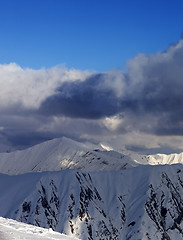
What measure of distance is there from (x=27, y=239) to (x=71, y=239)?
21.0 ft

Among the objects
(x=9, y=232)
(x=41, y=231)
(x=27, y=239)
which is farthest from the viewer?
(x=41, y=231)

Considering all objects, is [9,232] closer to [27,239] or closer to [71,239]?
[27,239]

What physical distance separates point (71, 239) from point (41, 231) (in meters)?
4.35

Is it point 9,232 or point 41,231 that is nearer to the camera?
point 9,232

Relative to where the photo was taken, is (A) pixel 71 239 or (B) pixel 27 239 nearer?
(B) pixel 27 239

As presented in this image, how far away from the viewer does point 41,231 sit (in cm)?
4475

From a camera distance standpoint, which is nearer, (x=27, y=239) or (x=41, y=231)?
(x=27, y=239)

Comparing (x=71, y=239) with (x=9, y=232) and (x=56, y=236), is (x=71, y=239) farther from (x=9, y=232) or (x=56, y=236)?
(x=9, y=232)

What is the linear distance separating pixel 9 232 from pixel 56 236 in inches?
223

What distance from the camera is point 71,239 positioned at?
42.5 m

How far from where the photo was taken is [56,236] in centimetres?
4322

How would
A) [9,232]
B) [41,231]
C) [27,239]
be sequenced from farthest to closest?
[41,231] < [9,232] < [27,239]

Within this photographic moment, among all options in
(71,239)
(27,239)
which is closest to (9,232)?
(27,239)

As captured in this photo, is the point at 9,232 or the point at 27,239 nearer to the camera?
the point at 27,239
